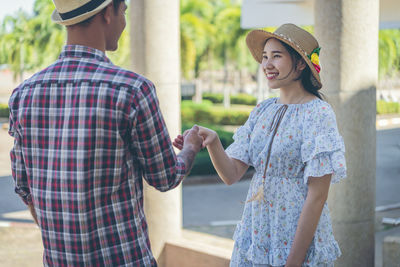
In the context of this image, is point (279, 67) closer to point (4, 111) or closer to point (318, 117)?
point (318, 117)

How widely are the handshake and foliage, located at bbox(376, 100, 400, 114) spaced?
2493 centimetres

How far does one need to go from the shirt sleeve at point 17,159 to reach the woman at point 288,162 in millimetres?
640

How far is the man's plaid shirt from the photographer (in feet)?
6.40

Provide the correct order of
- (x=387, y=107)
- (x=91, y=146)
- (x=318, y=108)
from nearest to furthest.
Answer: (x=91, y=146)
(x=318, y=108)
(x=387, y=107)

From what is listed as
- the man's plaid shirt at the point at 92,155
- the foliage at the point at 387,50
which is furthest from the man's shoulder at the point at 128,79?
the foliage at the point at 387,50

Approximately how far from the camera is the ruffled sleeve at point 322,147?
2.51 meters

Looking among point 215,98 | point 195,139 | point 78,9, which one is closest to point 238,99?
point 215,98

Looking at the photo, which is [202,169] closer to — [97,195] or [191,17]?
[97,195]

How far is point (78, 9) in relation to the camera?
6.57ft

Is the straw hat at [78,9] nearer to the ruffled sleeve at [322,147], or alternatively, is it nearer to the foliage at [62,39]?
the ruffled sleeve at [322,147]

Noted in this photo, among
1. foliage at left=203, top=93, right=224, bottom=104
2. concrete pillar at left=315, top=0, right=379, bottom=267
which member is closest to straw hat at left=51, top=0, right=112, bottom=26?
concrete pillar at left=315, top=0, right=379, bottom=267

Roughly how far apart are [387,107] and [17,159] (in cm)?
2668

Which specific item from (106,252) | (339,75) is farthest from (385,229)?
(106,252)

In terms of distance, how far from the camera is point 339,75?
409 centimetres
